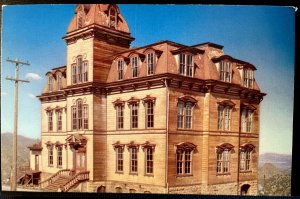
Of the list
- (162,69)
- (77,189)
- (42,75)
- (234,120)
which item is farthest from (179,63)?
(77,189)

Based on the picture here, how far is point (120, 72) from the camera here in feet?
23.1

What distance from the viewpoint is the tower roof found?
671cm

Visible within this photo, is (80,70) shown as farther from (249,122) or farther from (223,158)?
(249,122)

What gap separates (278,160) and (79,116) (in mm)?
4358

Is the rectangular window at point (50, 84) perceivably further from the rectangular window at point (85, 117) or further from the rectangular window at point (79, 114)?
the rectangular window at point (85, 117)

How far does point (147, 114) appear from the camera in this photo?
22.5 ft

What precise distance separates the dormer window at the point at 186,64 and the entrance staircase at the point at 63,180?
3.06m

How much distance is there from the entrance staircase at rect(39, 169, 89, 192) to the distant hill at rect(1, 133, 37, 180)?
0.69 m

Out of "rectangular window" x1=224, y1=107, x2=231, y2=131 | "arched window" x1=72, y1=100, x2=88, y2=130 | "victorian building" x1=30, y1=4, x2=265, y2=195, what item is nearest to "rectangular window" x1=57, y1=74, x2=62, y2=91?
"victorian building" x1=30, y1=4, x2=265, y2=195

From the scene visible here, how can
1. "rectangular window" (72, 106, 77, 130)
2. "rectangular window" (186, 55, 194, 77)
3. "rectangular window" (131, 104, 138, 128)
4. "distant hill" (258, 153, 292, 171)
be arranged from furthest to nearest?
"rectangular window" (72, 106, 77, 130) → "rectangular window" (131, 104, 138, 128) → "rectangular window" (186, 55, 194, 77) → "distant hill" (258, 153, 292, 171)

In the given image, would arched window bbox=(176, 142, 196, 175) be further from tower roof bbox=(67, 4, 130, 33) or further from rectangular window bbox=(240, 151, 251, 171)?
tower roof bbox=(67, 4, 130, 33)

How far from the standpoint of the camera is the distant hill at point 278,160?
262 inches

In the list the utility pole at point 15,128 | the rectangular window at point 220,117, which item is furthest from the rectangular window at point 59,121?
the rectangular window at point 220,117

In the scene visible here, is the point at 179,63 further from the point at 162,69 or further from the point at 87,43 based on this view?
the point at 87,43
